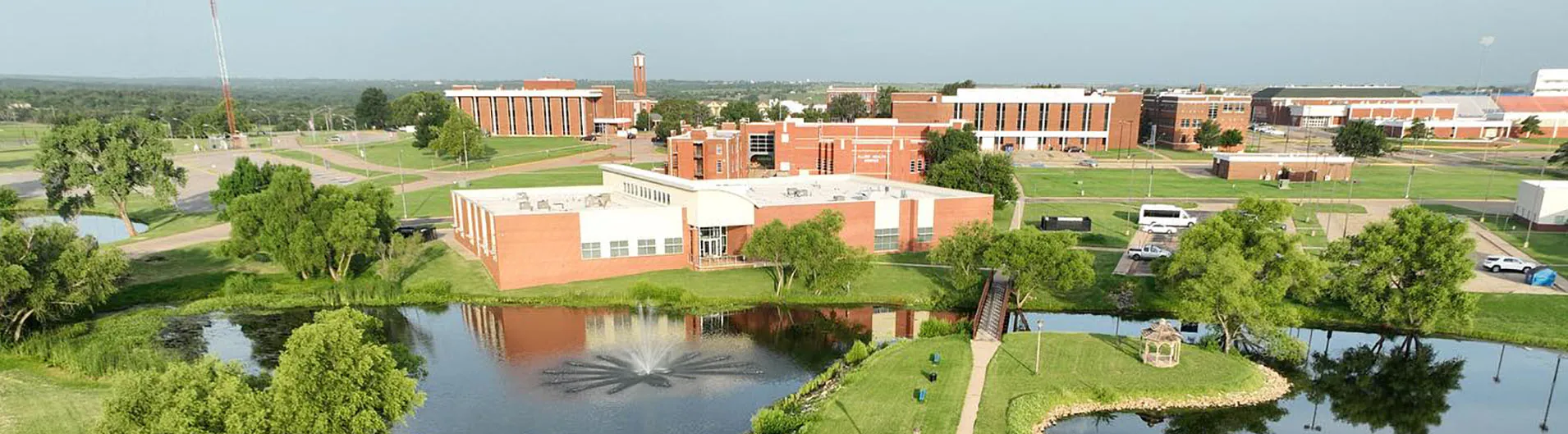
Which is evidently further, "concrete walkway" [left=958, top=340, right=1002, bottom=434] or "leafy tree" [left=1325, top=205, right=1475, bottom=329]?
"leafy tree" [left=1325, top=205, right=1475, bottom=329]

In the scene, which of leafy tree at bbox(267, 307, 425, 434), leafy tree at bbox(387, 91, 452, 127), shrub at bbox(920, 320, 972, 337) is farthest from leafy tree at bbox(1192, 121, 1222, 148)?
leafy tree at bbox(387, 91, 452, 127)

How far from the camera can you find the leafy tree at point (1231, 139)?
107 meters

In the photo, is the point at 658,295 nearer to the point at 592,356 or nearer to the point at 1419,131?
the point at 592,356

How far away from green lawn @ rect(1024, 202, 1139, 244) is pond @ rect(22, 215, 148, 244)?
62286 millimetres

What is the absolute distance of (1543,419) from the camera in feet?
89.1

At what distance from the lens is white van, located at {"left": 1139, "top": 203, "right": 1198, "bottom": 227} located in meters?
53.9

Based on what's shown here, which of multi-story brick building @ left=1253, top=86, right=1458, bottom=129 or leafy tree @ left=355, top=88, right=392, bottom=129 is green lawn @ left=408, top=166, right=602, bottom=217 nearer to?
leafy tree @ left=355, top=88, right=392, bottom=129

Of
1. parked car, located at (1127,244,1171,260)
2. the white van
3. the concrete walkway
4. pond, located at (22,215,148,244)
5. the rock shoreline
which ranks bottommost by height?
pond, located at (22,215,148,244)

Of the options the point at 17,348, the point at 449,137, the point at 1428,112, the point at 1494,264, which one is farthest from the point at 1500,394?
the point at 1428,112

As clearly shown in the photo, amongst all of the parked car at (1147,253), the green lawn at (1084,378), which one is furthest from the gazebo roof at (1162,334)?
the parked car at (1147,253)

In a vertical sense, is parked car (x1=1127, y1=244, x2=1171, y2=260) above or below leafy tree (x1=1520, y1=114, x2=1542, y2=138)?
below

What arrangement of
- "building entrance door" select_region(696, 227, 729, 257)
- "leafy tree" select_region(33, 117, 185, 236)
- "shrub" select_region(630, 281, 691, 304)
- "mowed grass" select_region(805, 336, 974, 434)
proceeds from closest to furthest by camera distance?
"mowed grass" select_region(805, 336, 974, 434) → "shrub" select_region(630, 281, 691, 304) → "building entrance door" select_region(696, 227, 729, 257) → "leafy tree" select_region(33, 117, 185, 236)

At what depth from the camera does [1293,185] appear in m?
75.7

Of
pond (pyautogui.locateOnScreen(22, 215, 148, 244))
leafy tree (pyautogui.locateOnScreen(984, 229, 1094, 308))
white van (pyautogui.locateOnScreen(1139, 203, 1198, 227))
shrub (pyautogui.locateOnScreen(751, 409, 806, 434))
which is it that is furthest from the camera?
pond (pyautogui.locateOnScreen(22, 215, 148, 244))
